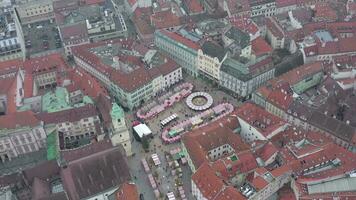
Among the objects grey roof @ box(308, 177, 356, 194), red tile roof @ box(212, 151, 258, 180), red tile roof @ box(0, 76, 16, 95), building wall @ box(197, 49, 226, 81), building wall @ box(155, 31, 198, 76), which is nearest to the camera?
grey roof @ box(308, 177, 356, 194)

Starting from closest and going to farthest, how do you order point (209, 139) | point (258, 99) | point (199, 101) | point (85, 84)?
point (209, 139)
point (258, 99)
point (85, 84)
point (199, 101)

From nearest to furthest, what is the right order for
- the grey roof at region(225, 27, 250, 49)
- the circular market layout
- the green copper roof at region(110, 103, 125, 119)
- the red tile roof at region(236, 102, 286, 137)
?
the green copper roof at region(110, 103, 125, 119) < the red tile roof at region(236, 102, 286, 137) < the circular market layout < the grey roof at region(225, 27, 250, 49)

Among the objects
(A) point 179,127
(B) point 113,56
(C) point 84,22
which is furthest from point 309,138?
(C) point 84,22

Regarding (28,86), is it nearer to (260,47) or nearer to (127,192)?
(127,192)

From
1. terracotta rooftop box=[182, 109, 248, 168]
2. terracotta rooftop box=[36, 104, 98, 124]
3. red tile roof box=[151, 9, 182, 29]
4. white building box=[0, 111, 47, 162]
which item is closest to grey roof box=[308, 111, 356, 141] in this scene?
terracotta rooftop box=[182, 109, 248, 168]

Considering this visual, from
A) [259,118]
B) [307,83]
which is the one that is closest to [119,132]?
[259,118]

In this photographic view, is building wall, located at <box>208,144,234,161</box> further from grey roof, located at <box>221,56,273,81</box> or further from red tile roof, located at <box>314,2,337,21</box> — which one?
red tile roof, located at <box>314,2,337,21</box>
